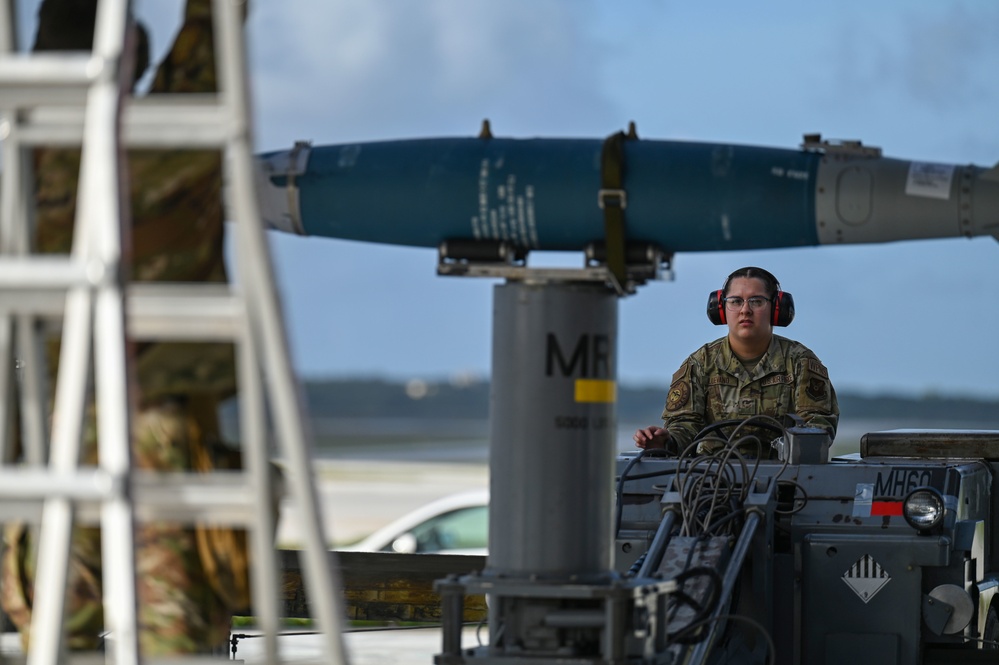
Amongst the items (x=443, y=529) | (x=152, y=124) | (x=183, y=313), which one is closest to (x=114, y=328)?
(x=183, y=313)

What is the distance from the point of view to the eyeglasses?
8484mm

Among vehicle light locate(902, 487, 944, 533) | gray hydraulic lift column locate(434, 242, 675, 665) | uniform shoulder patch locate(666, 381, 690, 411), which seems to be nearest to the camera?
gray hydraulic lift column locate(434, 242, 675, 665)

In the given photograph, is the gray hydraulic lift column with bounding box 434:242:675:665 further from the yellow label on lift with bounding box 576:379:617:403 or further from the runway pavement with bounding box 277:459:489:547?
the runway pavement with bounding box 277:459:489:547

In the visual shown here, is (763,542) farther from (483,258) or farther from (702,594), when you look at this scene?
(483,258)

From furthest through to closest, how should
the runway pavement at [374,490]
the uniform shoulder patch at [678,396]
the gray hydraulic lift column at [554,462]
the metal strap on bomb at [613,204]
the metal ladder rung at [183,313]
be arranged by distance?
the runway pavement at [374,490] < the uniform shoulder patch at [678,396] < the gray hydraulic lift column at [554,462] < the metal strap on bomb at [613,204] < the metal ladder rung at [183,313]

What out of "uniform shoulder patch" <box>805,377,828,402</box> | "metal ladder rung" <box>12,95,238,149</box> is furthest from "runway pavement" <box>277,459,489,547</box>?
"metal ladder rung" <box>12,95,238,149</box>

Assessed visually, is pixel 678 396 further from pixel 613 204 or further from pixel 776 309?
pixel 613 204

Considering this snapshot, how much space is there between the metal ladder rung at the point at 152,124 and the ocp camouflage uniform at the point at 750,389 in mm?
5411

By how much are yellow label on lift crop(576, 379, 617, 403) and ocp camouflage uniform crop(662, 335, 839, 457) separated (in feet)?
13.7

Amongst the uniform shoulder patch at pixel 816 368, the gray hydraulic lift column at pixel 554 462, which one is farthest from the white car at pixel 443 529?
the gray hydraulic lift column at pixel 554 462

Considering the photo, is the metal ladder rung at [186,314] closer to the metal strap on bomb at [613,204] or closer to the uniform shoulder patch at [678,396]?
the metal strap on bomb at [613,204]

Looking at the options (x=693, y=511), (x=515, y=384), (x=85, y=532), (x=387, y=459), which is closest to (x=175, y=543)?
(x=85, y=532)

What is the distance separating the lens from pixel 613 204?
4086mm

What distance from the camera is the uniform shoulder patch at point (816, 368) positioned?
854 centimetres
